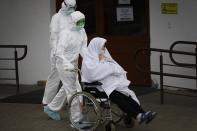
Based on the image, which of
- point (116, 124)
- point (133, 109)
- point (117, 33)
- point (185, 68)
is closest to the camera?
point (133, 109)

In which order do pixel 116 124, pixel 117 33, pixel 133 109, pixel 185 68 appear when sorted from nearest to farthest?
pixel 133 109, pixel 116 124, pixel 185 68, pixel 117 33

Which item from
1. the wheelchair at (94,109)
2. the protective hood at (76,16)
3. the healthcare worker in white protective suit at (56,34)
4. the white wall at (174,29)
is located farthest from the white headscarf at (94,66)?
the white wall at (174,29)

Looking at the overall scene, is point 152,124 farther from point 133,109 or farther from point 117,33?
point 117,33

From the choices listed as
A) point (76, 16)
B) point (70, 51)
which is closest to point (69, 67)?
point (70, 51)

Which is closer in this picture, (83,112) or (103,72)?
(103,72)

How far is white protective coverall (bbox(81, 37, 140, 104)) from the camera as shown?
27.6 ft

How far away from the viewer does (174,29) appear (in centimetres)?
1205

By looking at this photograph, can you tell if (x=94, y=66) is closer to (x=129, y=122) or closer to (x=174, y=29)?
(x=129, y=122)

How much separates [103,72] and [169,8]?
409 cm

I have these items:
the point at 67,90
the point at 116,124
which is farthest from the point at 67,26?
the point at 116,124

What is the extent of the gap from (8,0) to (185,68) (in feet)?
14.8

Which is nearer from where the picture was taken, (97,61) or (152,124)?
(97,61)

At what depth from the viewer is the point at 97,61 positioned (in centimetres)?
852

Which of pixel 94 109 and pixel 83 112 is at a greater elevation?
pixel 94 109
